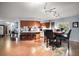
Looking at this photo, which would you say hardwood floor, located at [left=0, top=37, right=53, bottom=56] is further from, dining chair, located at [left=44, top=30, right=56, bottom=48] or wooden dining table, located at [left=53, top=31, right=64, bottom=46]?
wooden dining table, located at [left=53, top=31, right=64, bottom=46]

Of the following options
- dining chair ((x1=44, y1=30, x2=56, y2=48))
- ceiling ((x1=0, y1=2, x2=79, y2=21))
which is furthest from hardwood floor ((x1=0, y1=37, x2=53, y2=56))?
ceiling ((x1=0, y1=2, x2=79, y2=21))

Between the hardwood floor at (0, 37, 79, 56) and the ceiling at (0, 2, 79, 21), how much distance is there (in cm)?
51

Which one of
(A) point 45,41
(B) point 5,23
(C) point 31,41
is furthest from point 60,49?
(B) point 5,23

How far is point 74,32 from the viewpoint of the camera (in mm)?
3520

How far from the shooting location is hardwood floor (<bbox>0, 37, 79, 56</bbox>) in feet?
11.5

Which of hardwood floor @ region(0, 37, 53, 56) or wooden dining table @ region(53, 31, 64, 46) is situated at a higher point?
wooden dining table @ region(53, 31, 64, 46)

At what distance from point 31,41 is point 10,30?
1.67 ft

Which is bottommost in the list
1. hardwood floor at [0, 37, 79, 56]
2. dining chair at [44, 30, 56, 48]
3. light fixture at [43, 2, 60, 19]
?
hardwood floor at [0, 37, 79, 56]

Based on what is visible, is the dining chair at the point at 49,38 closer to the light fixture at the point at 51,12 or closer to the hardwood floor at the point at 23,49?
the hardwood floor at the point at 23,49

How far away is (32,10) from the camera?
3527mm

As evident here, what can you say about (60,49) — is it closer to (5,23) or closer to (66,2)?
(66,2)

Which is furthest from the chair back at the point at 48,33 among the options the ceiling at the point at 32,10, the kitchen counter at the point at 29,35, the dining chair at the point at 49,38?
the ceiling at the point at 32,10

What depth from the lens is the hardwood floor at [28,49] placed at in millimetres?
3500

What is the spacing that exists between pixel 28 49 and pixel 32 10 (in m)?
0.83
